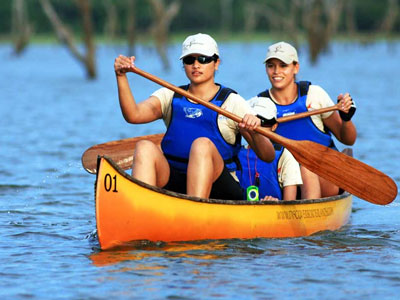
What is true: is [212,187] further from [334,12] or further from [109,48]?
[109,48]

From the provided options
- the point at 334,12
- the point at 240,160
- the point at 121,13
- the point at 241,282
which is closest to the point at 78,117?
the point at 240,160

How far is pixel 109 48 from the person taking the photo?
72.9 m

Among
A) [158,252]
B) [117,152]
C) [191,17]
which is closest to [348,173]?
[158,252]

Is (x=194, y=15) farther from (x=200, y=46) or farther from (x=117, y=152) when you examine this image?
(x=200, y=46)

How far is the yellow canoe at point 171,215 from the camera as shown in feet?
→ 21.4

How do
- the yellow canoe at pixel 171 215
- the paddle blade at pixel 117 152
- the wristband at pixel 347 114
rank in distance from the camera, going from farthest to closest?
the paddle blade at pixel 117 152 → the wristband at pixel 347 114 → the yellow canoe at pixel 171 215

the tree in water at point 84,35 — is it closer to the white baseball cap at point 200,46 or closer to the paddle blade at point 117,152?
the paddle blade at point 117,152

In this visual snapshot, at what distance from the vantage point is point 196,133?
6.98m

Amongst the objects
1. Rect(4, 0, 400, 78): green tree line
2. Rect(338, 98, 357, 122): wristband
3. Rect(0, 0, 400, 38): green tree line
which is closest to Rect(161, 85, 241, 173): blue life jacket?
Rect(338, 98, 357, 122): wristband

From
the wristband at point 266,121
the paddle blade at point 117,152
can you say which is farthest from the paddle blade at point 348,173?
the paddle blade at point 117,152

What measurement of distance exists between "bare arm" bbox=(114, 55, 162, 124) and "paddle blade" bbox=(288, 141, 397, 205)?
116cm

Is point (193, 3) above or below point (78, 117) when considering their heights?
above

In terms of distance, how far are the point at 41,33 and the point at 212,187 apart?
284 feet

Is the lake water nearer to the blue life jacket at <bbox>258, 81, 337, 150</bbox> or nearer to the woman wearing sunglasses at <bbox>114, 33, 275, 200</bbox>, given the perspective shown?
the woman wearing sunglasses at <bbox>114, 33, 275, 200</bbox>
